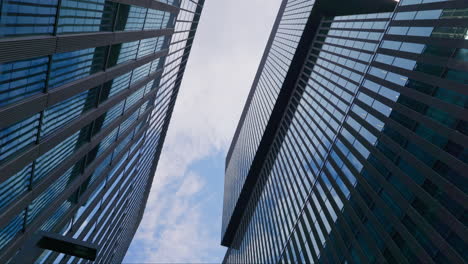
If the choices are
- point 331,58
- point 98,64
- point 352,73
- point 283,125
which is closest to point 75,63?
point 98,64

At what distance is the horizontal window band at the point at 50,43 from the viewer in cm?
1533

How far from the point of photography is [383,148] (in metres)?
31.2

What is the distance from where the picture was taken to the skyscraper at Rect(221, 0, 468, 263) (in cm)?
2330

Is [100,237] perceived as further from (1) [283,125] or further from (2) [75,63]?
(1) [283,125]

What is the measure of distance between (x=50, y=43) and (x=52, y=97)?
3.77m

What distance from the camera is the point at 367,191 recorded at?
31.6 metres

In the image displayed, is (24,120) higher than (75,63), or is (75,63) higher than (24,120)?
(75,63)

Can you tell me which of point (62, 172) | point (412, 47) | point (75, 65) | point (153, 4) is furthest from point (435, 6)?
point (62, 172)

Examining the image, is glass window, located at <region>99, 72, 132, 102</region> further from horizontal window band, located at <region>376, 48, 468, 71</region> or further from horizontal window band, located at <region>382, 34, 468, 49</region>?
horizontal window band, located at <region>382, 34, 468, 49</region>

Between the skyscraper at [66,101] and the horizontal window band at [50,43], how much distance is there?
6 centimetres

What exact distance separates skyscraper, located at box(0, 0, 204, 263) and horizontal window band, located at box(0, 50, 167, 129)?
0.24 ft

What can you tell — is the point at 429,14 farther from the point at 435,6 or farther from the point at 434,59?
the point at 434,59

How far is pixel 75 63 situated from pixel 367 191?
1096 inches

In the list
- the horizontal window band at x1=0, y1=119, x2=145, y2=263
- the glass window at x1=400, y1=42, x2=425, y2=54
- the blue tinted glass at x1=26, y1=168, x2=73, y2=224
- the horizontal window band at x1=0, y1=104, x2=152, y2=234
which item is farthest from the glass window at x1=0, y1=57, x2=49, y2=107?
the glass window at x1=400, y1=42, x2=425, y2=54
